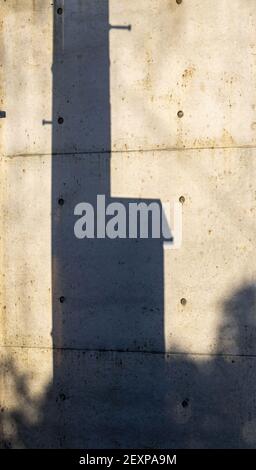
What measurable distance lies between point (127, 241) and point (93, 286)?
0.40 meters

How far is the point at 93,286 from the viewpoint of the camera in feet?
15.1

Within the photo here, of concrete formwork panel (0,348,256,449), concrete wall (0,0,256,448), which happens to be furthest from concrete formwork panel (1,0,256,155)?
concrete formwork panel (0,348,256,449)

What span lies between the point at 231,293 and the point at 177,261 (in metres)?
0.42

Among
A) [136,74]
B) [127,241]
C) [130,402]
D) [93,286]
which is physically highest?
[136,74]

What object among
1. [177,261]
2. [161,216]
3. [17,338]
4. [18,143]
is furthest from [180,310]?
[18,143]

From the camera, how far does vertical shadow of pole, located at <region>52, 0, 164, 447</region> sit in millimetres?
4492

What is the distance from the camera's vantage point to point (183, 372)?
4.40m

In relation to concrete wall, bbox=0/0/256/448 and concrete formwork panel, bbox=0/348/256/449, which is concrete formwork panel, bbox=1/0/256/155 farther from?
concrete formwork panel, bbox=0/348/256/449

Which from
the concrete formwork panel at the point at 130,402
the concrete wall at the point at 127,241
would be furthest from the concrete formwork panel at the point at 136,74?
the concrete formwork panel at the point at 130,402

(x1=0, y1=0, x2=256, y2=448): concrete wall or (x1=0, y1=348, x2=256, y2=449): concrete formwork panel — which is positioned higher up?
(x1=0, y1=0, x2=256, y2=448): concrete wall

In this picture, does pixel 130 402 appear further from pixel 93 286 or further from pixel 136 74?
pixel 136 74

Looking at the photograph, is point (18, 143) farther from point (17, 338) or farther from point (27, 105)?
point (17, 338)

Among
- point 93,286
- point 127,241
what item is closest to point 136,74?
point 127,241

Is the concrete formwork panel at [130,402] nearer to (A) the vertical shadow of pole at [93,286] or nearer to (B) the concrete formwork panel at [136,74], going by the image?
(A) the vertical shadow of pole at [93,286]
